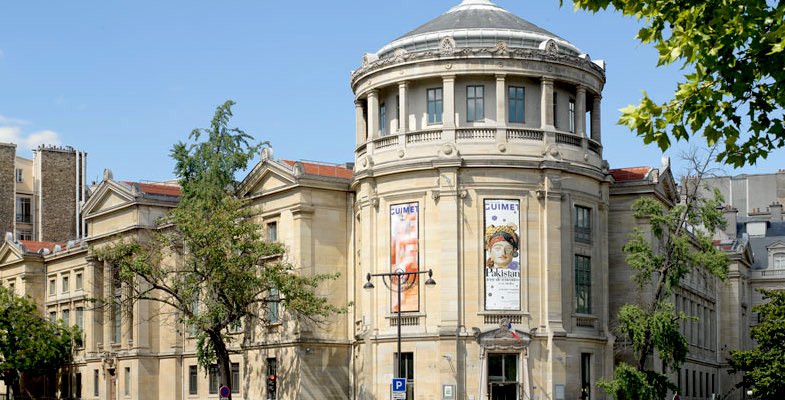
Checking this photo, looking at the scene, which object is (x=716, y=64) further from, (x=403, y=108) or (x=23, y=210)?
(x=23, y=210)

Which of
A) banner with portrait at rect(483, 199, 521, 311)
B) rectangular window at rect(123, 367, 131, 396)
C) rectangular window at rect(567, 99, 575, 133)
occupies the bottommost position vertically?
rectangular window at rect(123, 367, 131, 396)

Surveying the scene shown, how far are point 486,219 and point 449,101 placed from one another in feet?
18.0

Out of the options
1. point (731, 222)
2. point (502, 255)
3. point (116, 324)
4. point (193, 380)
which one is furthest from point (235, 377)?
point (731, 222)

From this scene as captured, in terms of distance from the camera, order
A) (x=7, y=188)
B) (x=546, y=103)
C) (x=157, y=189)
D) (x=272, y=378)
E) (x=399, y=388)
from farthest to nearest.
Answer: (x=7, y=188) → (x=157, y=189) → (x=272, y=378) → (x=546, y=103) → (x=399, y=388)

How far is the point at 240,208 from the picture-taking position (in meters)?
63.0

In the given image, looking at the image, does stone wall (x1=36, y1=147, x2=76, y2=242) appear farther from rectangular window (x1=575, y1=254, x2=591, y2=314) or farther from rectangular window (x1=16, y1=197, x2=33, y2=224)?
rectangular window (x1=575, y1=254, x2=591, y2=314)

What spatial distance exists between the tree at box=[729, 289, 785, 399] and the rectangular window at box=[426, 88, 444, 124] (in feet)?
85.4

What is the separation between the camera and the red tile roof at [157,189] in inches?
2982

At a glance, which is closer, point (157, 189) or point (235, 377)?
point (235, 377)

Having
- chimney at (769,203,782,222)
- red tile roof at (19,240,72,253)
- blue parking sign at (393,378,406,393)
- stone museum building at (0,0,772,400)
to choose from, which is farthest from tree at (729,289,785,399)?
red tile roof at (19,240,72,253)

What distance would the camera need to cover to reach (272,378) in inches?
2446

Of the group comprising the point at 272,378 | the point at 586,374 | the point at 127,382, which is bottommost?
the point at 127,382

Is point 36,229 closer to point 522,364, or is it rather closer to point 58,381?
point 58,381

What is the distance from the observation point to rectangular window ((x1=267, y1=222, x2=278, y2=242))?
65.9 metres
